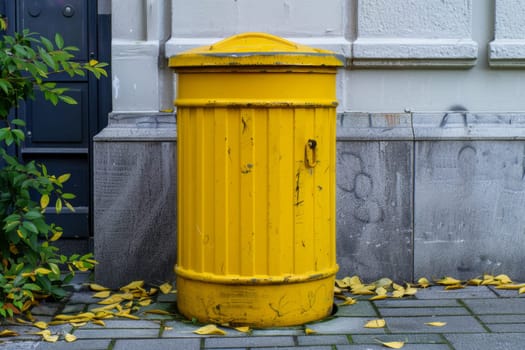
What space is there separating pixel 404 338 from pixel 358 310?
1.89 ft

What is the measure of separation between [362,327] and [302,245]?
0.52m

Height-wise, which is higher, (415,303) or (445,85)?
(445,85)

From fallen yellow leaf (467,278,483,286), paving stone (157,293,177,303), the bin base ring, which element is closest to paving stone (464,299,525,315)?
fallen yellow leaf (467,278,483,286)

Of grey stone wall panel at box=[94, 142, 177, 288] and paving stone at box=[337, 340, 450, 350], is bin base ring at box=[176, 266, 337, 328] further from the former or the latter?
grey stone wall panel at box=[94, 142, 177, 288]

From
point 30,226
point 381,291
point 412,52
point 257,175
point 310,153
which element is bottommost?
point 381,291

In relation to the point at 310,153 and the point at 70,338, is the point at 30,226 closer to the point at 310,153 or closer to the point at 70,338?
the point at 70,338

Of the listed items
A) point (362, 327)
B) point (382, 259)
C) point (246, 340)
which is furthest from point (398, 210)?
point (246, 340)

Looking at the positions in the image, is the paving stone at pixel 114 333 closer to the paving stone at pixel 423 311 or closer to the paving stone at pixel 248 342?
the paving stone at pixel 248 342

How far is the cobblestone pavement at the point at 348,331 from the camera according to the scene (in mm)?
4570

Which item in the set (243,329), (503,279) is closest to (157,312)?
(243,329)

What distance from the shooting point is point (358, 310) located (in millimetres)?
5223

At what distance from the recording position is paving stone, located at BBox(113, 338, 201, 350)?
4535 mm

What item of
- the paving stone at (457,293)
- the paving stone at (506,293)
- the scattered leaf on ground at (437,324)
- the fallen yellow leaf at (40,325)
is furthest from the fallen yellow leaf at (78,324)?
the paving stone at (506,293)

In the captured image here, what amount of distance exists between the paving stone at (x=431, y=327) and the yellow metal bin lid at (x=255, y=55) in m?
1.37
